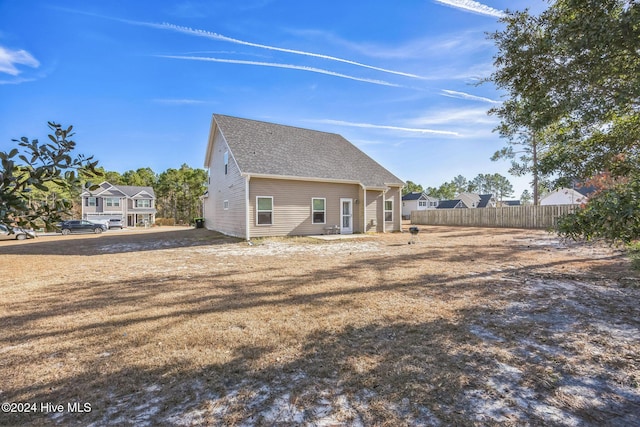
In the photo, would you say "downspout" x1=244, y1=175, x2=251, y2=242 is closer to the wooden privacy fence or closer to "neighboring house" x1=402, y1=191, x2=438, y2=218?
the wooden privacy fence

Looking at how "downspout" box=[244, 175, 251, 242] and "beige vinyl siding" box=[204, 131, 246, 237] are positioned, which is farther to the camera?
"beige vinyl siding" box=[204, 131, 246, 237]

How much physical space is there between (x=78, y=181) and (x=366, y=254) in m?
8.71

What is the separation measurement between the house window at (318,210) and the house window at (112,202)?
37.2 m

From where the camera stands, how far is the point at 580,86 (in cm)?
372

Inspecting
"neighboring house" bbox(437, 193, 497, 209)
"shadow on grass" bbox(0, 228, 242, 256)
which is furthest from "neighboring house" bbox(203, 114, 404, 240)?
"neighboring house" bbox(437, 193, 497, 209)

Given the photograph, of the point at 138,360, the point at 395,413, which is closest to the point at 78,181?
the point at 138,360

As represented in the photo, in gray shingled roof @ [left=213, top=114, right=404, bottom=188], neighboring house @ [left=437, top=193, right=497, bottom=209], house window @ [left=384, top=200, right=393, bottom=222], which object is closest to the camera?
gray shingled roof @ [left=213, top=114, right=404, bottom=188]

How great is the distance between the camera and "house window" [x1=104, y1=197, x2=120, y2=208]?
39406mm

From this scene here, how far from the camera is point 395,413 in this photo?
215 centimetres

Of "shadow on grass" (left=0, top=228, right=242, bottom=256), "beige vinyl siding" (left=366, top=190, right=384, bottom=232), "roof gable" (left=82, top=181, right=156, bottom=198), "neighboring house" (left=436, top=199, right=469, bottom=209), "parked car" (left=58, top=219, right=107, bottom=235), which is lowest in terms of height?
"shadow on grass" (left=0, top=228, right=242, bottom=256)

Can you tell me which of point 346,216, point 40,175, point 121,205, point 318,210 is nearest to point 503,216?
point 346,216

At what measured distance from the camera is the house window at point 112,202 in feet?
129

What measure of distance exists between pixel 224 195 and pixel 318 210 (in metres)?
6.16

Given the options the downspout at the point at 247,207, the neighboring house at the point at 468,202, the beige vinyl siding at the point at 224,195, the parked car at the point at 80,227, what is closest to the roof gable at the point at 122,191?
the parked car at the point at 80,227
